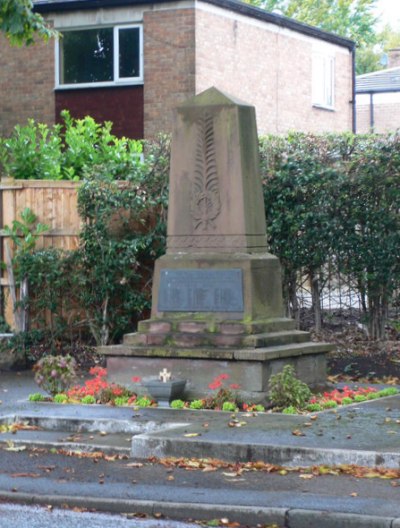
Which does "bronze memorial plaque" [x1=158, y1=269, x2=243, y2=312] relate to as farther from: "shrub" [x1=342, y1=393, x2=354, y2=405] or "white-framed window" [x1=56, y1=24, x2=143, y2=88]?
"white-framed window" [x1=56, y1=24, x2=143, y2=88]

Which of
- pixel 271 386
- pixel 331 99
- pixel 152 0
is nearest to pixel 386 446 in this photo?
pixel 271 386

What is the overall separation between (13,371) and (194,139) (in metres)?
5.41

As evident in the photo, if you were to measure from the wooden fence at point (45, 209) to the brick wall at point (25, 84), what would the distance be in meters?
10.5

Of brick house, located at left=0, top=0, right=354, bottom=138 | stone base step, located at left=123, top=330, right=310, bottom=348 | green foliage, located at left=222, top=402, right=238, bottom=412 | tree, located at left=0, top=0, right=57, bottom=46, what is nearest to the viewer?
green foliage, located at left=222, top=402, right=238, bottom=412

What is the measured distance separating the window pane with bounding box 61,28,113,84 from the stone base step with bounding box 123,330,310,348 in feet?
52.1

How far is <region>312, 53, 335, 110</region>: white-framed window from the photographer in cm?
3226

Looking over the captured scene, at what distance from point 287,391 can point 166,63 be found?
16.1m

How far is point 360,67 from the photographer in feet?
242

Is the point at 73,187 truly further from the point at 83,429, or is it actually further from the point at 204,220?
the point at 83,429

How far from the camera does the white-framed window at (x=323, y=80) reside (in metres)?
32.3

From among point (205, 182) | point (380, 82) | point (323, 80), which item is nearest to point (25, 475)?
point (205, 182)

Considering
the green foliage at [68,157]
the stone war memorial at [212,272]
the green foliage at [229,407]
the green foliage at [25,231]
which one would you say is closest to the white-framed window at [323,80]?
the green foliage at [68,157]

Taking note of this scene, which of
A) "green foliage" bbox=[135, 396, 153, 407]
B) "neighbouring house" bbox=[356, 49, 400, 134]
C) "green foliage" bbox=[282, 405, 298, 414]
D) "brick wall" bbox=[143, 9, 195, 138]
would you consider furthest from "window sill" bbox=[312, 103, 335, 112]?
"green foliage" bbox=[282, 405, 298, 414]

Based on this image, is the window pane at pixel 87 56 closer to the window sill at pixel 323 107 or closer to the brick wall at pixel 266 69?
the brick wall at pixel 266 69
